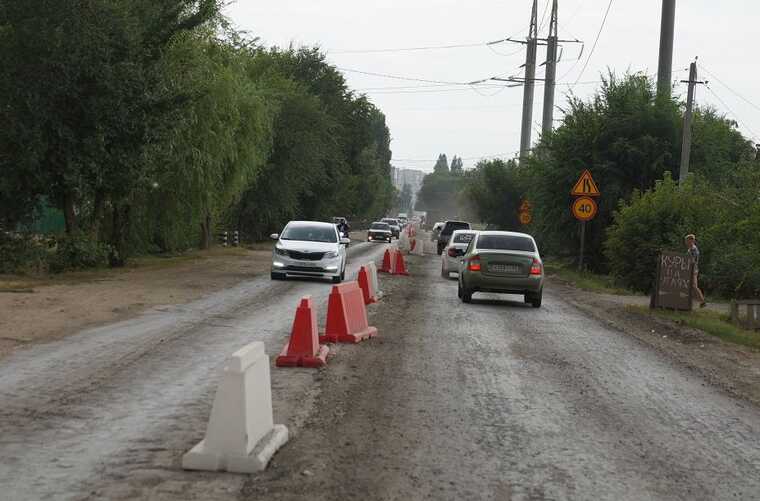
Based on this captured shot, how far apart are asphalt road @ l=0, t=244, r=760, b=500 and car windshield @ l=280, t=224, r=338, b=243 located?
13094mm

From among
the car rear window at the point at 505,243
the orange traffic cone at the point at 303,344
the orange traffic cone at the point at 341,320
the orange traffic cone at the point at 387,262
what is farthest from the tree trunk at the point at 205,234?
the orange traffic cone at the point at 303,344

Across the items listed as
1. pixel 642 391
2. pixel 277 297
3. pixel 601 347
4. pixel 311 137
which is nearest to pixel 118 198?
pixel 277 297

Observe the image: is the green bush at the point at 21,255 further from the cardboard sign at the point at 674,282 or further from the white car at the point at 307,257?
the cardboard sign at the point at 674,282

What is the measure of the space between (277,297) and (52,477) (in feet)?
53.0

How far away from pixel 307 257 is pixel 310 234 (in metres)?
1.42

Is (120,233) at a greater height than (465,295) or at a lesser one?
greater

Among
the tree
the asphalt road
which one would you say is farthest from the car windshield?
the tree

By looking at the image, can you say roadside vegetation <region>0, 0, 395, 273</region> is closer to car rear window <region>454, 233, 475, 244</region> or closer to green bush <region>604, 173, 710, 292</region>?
car rear window <region>454, 233, 475, 244</region>

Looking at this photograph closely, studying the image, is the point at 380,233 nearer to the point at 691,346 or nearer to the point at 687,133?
the point at 687,133

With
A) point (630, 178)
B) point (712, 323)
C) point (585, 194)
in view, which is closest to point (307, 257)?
point (585, 194)

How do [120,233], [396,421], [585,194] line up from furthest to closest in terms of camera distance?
1. [120,233]
2. [585,194]
3. [396,421]

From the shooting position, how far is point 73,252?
28.6 meters

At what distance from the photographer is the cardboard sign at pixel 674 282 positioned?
875 inches

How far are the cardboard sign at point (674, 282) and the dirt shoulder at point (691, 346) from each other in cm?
55
